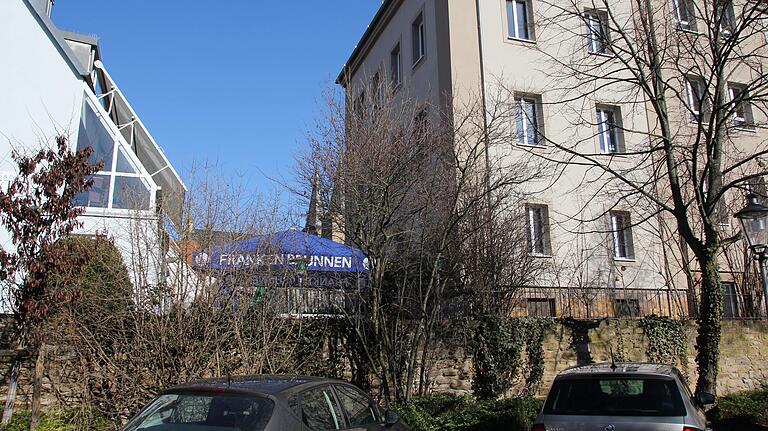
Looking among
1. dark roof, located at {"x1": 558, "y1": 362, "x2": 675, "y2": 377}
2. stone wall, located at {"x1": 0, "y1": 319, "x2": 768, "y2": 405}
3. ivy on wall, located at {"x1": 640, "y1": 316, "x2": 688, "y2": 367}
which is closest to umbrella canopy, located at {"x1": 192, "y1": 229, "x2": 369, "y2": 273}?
stone wall, located at {"x1": 0, "y1": 319, "x2": 768, "y2": 405}

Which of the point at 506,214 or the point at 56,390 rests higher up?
the point at 506,214

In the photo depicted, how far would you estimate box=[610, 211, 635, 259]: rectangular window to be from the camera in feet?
58.8

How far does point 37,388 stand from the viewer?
863 centimetres

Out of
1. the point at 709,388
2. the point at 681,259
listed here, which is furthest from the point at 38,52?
the point at 681,259

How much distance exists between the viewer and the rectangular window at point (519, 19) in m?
18.7

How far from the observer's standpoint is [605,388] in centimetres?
668

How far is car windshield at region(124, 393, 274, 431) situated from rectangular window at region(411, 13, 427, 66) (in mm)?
15967

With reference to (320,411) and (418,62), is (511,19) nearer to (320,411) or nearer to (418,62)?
(418,62)

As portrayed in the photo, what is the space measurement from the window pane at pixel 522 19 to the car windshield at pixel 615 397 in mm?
14149

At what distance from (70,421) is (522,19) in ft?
53.1

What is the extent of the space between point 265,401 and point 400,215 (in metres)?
6.27

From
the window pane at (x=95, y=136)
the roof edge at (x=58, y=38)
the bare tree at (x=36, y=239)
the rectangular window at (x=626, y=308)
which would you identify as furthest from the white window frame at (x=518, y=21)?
the bare tree at (x=36, y=239)

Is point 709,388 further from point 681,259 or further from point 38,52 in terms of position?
point 38,52

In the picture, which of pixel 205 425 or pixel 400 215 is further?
pixel 400 215
